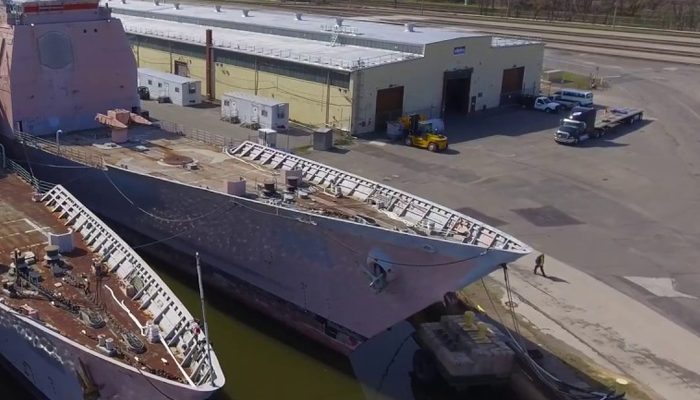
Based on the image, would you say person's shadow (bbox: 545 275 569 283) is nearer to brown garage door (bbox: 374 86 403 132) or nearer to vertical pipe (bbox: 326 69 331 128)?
brown garage door (bbox: 374 86 403 132)

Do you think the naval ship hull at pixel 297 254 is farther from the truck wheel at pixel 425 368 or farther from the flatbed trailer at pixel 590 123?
the flatbed trailer at pixel 590 123

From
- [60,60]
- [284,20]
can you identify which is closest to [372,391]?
[60,60]

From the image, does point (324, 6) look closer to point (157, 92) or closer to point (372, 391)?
point (157, 92)

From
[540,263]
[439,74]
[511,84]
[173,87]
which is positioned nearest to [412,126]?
[439,74]

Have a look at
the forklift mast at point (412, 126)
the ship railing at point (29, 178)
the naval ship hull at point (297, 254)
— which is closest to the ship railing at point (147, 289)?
the ship railing at point (29, 178)

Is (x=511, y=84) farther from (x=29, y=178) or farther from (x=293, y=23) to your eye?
(x=29, y=178)
